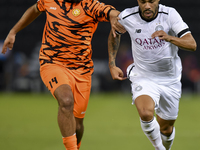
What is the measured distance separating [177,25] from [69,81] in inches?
64.4

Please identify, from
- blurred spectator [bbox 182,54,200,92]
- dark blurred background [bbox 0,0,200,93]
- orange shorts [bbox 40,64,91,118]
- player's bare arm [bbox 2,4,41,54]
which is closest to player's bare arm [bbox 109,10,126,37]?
orange shorts [bbox 40,64,91,118]

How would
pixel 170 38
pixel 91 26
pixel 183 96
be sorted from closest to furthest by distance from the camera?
pixel 170 38 < pixel 91 26 < pixel 183 96

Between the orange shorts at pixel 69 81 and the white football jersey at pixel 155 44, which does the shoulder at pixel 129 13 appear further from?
the orange shorts at pixel 69 81

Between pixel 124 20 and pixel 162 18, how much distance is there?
53 centimetres

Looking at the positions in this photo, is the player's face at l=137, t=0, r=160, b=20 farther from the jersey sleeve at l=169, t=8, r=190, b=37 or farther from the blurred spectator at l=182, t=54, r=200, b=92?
the blurred spectator at l=182, t=54, r=200, b=92

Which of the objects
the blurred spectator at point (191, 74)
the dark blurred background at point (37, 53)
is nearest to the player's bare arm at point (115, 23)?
the dark blurred background at point (37, 53)

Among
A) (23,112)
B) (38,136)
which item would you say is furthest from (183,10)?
(38,136)

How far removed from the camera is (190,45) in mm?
4898

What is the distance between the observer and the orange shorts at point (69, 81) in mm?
5289

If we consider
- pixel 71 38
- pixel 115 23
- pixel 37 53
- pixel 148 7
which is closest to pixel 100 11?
pixel 115 23

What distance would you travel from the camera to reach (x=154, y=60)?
5.43m

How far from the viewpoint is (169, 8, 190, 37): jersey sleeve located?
197 inches

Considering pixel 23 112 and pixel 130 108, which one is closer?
pixel 23 112

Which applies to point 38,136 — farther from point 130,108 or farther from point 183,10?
point 183,10
